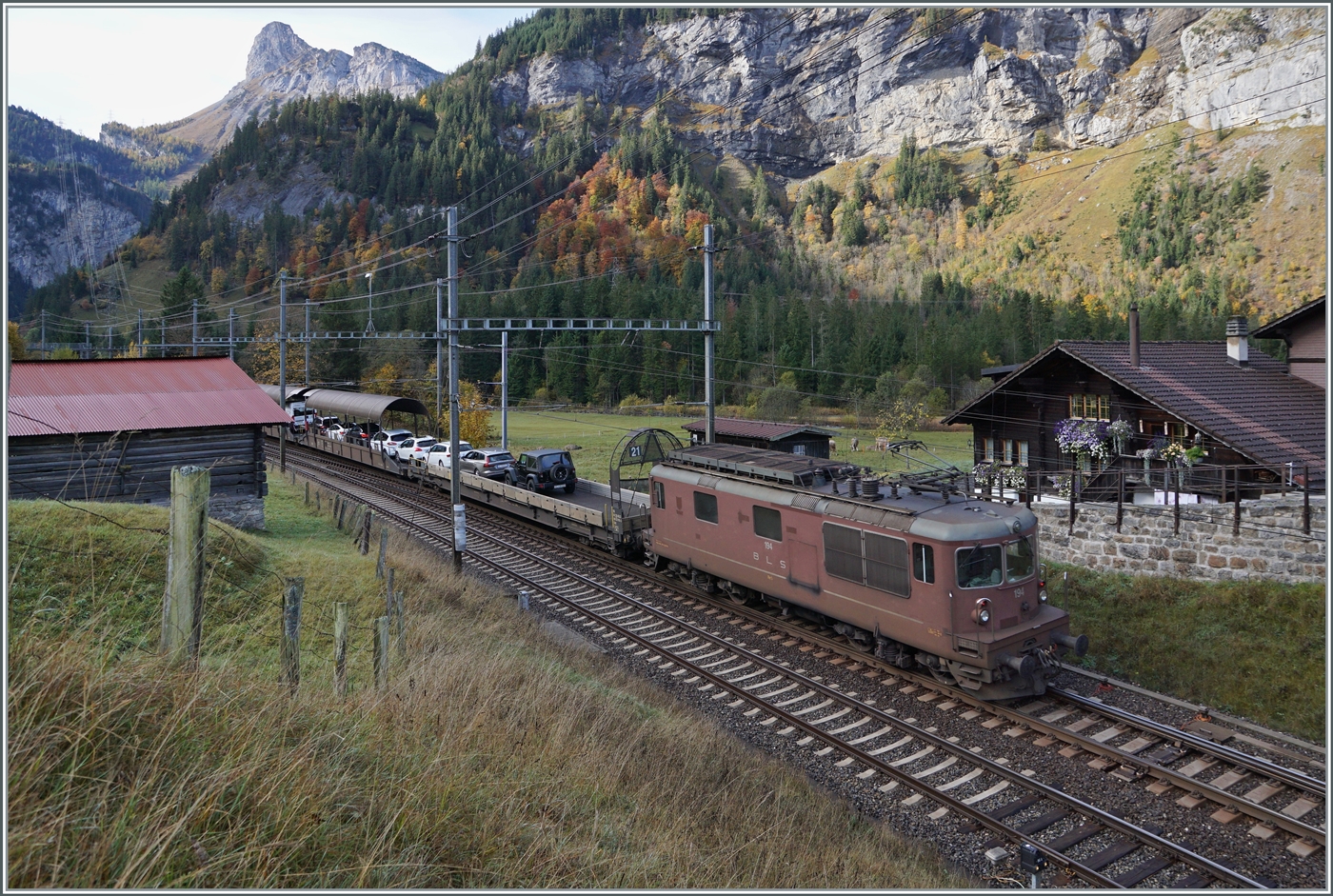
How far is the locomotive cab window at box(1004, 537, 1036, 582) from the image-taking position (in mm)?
12359

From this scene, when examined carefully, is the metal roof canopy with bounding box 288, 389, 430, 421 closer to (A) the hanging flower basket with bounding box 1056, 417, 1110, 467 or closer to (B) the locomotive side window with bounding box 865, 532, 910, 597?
(A) the hanging flower basket with bounding box 1056, 417, 1110, 467

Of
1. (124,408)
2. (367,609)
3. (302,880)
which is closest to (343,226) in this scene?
(124,408)

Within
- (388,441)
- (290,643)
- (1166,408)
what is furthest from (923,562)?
(388,441)

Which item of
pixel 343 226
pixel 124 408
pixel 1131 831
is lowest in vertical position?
pixel 1131 831

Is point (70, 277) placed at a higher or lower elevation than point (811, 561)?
higher

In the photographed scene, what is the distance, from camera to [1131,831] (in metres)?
8.95

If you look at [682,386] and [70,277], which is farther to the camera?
[70,277]

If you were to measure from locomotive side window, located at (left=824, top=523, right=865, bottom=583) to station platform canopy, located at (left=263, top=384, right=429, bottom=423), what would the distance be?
101 feet

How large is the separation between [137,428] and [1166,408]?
1063 inches

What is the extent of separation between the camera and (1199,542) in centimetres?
1798

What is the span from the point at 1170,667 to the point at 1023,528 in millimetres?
4476

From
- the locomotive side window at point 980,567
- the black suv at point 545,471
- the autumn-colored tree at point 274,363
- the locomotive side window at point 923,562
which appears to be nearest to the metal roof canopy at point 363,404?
the black suv at point 545,471

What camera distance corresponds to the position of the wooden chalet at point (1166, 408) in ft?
68.6

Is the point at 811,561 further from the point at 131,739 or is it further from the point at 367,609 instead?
the point at 131,739
